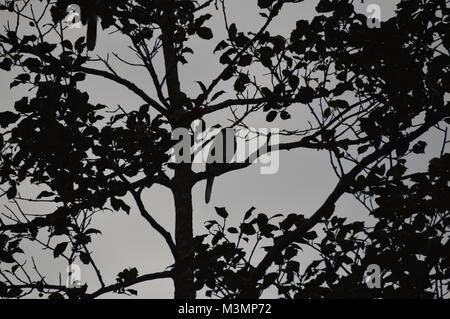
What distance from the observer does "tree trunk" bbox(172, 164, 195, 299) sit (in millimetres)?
4699

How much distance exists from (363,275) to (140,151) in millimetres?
2240

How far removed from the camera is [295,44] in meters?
5.07

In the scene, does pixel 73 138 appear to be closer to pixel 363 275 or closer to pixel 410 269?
pixel 363 275

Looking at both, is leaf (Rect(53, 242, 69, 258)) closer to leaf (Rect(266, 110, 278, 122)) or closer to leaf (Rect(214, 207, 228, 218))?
leaf (Rect(214, 207, 228, 218))

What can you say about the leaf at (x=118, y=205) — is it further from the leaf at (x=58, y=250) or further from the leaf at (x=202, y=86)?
the leaf at (x=202, y=86)

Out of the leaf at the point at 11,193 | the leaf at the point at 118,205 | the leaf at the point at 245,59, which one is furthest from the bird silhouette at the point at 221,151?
the leaf at the point at 11,193

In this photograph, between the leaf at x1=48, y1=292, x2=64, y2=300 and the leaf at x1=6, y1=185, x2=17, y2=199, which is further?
the leaf at x1=6, y1=185, x2=17, y2=199

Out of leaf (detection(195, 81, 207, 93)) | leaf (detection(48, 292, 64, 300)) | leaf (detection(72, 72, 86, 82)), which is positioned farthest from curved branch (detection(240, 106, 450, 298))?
leaf (detection(72, 72, 86, 82))

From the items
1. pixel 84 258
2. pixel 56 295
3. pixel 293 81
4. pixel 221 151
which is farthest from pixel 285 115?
pixel 56 295

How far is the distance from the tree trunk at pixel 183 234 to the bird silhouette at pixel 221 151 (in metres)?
0.21

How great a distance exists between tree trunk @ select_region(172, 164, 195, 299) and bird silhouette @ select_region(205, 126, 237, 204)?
212 mm

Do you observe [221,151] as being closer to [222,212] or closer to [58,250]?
[222,212]

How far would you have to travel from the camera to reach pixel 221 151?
502cm
